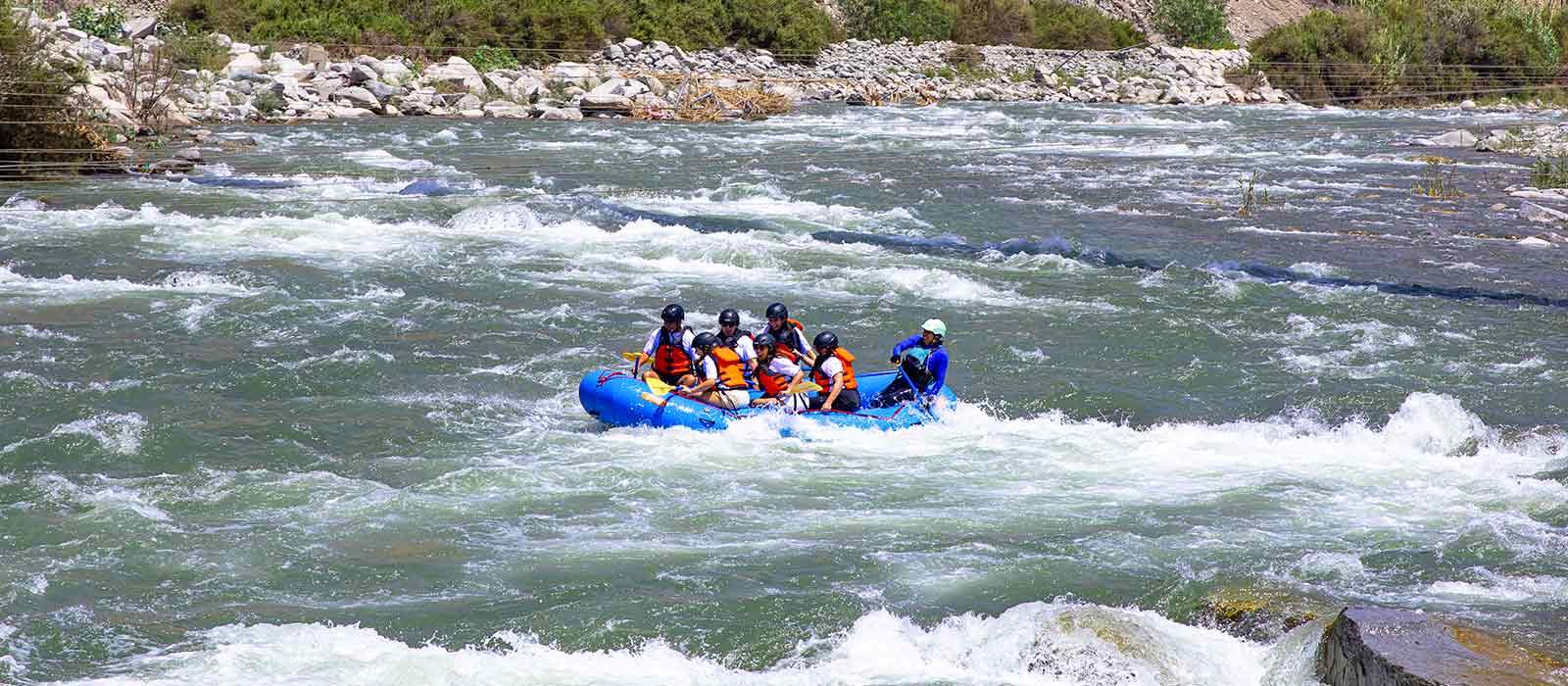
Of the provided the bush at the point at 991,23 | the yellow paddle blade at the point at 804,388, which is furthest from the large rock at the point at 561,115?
the bush at the point at 991,23

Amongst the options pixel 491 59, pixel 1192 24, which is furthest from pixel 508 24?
pixel 1192 24

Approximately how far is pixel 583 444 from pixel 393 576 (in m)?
2.28

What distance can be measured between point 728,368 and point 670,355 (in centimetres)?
42

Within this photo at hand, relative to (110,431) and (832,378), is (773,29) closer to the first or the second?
(832,378)

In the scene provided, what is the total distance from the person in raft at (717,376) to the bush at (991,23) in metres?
43.6

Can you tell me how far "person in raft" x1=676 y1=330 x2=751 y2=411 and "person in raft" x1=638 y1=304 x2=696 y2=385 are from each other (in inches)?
2.5

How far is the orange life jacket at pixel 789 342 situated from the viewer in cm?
977

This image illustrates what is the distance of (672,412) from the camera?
9344 mm

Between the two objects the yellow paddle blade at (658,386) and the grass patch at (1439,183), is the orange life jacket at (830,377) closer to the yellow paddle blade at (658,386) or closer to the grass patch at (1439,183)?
Answer: the yellow paddle blade at (658,386)

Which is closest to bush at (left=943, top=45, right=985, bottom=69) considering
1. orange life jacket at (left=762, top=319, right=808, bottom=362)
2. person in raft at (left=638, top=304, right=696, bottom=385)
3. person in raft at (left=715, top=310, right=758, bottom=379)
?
orange life jacket at (left=762, top=319, right=808, bottom=362)

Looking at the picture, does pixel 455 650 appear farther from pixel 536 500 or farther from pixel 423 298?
pixel 423 298

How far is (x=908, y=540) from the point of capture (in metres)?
→ 7.64

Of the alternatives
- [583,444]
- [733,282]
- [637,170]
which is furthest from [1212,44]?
[583,444]

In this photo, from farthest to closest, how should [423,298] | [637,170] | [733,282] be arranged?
[637,170], [733,282], [423,298]
